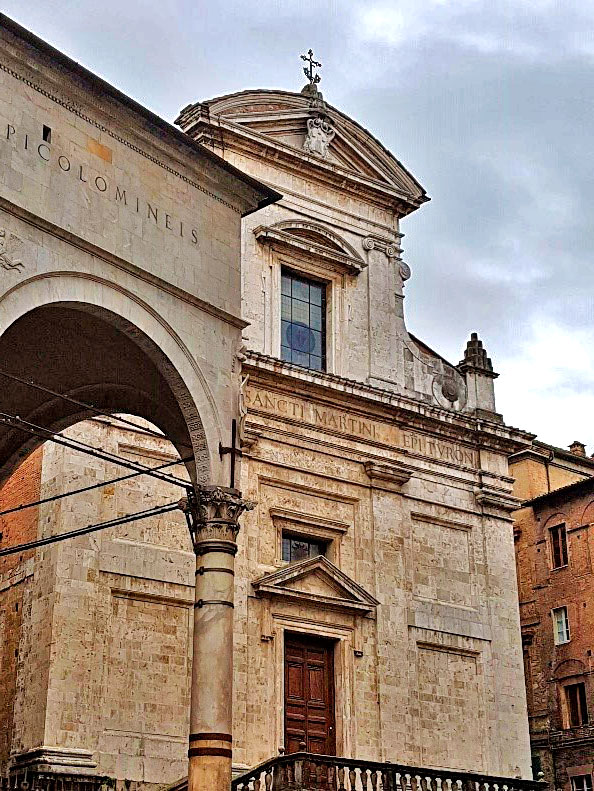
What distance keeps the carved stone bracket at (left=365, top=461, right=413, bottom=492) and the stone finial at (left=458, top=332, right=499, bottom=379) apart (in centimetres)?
341

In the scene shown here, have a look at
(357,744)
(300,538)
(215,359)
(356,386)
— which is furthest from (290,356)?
(215,359)

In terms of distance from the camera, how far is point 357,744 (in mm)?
20922

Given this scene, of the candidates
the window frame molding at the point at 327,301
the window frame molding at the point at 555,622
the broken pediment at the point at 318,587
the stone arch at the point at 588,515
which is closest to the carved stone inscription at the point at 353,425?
the window frame molding at the point at 327,301

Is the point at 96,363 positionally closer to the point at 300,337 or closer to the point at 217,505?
the point at 217,505

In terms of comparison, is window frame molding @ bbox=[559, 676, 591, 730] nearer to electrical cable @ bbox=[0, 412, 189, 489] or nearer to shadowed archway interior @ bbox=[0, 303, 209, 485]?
shadowed archway interior @ bbox=[0, 303, 209, 485]

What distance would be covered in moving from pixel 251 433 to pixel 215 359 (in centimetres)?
788

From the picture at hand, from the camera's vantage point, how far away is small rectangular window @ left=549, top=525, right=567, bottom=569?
32.0 m

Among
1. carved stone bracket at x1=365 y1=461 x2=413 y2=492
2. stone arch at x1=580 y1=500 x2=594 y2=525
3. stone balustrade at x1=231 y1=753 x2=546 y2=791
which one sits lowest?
stone balustrade at x1=231 y1=753 x2=546 y2=791

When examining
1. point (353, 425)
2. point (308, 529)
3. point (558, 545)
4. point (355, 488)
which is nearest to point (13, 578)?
point (308, 529)

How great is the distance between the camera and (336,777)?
58.0 ft

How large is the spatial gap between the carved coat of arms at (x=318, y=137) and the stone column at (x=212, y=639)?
41.7 feet

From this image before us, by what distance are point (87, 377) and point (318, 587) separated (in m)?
8.05

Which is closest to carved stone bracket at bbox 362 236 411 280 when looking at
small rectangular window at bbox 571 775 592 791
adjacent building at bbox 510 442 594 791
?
adjacent building at bbox 510 442 594 791

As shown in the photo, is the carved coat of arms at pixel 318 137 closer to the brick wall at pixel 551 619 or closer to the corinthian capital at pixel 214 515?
the brick wall at pixel 551 619
